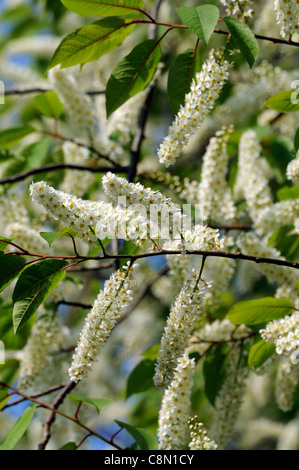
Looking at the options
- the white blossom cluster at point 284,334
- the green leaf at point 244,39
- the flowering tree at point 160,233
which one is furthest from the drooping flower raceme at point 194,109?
the white blossom cluster at point 284,334

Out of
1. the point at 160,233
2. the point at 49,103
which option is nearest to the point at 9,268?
the point at 160,233

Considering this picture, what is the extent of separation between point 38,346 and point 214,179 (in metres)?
1.38

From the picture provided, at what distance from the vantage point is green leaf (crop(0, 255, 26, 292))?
210 cm

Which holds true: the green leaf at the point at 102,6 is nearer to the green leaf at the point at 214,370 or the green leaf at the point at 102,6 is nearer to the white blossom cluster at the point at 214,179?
the white blossom cluster at the point at 214,179

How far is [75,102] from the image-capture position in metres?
3.67

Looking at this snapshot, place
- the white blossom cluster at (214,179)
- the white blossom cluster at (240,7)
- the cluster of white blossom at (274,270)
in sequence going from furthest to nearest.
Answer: the white blossom cluster at (214,179)
the cluster of white blossom at (274,270)
the white blossom cluster at (240,7)

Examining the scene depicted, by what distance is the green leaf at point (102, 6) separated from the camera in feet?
7.32

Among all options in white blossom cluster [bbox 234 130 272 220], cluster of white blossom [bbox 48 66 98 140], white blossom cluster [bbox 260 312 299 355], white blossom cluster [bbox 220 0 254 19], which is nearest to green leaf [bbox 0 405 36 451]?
white blossom cluster [bbox 260 312 299 355]

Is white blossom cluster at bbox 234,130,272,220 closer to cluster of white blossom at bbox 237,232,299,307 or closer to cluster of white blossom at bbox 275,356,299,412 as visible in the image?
cluster of white blossom at bbox 237,232,299,307

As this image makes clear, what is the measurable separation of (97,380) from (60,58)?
5.21 m

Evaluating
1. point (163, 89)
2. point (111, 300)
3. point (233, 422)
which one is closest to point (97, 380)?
point (163, 89)

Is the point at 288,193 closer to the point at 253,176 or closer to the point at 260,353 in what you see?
the point at 253,176

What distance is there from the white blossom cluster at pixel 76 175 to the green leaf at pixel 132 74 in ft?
4.56
